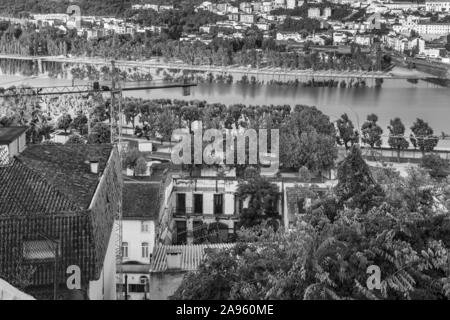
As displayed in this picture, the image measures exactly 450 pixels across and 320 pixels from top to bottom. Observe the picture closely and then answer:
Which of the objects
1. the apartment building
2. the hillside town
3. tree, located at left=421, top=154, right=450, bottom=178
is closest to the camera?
tree, located at left=421, top=154, right=450, bottom=178

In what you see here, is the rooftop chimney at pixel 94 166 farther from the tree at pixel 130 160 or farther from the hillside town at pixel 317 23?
the hillside town at pixel 317 23

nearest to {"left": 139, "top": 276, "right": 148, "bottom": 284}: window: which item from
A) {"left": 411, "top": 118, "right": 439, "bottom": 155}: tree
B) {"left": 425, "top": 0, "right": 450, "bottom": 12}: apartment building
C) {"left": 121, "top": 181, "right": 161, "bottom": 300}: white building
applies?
{"left": 121, "top": 181, "right": 161, "bottom": 300}: white building

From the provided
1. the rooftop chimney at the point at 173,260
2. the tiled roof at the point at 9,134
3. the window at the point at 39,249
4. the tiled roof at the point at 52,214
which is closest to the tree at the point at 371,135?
the rooftop chimney at the point at 173,260

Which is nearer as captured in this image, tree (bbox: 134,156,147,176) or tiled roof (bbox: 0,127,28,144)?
tiled roof (bbox: 0,127,28,144)

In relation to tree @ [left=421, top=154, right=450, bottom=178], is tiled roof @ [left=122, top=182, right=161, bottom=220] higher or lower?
higher

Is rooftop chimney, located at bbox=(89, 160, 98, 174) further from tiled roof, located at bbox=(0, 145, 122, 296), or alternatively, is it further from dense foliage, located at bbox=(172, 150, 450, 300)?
dense foliage, located at bbox=(172, 150, 450, 300)

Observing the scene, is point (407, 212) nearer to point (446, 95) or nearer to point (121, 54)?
point (446, 95)

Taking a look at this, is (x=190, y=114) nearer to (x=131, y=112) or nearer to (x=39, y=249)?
(x=131, y=112)
